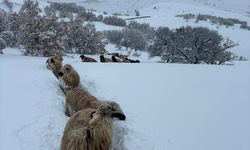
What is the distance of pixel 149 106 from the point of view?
6918 mm

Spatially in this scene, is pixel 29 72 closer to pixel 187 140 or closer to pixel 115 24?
pixel 187 140

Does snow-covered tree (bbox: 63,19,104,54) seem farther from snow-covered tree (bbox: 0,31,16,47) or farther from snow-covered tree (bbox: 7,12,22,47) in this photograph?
snow-covered tree (bbox: 7,12,22,47)

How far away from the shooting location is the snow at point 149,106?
5336 mm

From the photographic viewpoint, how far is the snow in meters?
5.34

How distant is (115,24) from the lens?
50.9 meters

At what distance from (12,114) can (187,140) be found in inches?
134

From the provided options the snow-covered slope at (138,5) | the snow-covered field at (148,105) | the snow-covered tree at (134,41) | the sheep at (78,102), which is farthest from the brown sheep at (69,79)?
the snow-covered slope at (138,5)

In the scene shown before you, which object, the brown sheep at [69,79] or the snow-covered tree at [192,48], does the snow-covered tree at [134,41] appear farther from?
the brown sheep at [69,79]

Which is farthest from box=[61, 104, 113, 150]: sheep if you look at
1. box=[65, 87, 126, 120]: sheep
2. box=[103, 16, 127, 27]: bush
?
box=[103, 16, 127, 27]: bush

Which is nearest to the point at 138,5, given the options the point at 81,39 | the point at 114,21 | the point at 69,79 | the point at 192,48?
the point at 114,21

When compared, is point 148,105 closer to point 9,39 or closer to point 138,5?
point 9,39

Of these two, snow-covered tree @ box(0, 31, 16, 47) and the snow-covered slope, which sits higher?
the snow-covered slope

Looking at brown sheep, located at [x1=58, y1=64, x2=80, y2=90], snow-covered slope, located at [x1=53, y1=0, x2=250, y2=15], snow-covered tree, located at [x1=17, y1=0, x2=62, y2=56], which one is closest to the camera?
brown sheep, located at [x1=58, y1=64, x2=80, y2=90]

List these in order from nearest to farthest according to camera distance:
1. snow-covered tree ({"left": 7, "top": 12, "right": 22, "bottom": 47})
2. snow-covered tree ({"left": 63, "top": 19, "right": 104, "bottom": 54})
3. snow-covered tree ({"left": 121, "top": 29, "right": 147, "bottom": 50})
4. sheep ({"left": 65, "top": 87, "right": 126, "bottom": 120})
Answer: sheep ({"left": 65, "top": 87, "right": 126, "bottom": 120}) < snow-covered tree ({"left": 7, "top": 12, "right": 22, "bottom": 47}) < snow-covered tree ({"left": 63, "top": 19, "right": 104, "bottom": 54}) < snow-covered tree ({"left": 121, "top": 29, "right": 147, "bottom": 50})
